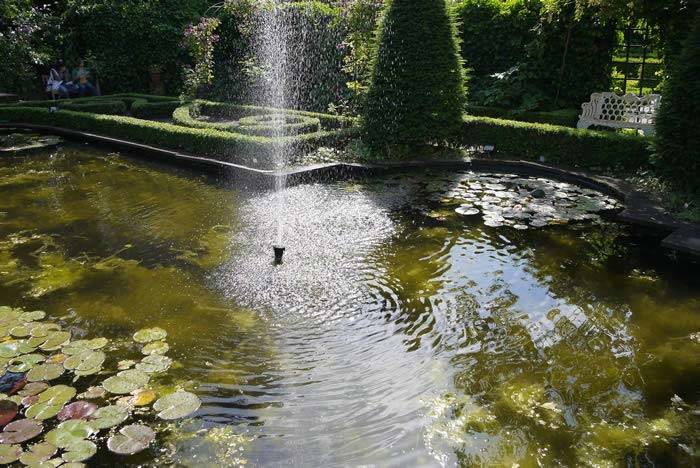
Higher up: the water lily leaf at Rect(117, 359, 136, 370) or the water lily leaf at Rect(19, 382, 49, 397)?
the water lily leaf at Rect(117, 359, 136, 370)

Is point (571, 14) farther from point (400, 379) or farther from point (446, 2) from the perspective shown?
point (400, 379)

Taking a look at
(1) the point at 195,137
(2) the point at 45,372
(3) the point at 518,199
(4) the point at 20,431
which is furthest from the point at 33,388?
(1) the point at 195,137

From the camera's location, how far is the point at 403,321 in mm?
3877

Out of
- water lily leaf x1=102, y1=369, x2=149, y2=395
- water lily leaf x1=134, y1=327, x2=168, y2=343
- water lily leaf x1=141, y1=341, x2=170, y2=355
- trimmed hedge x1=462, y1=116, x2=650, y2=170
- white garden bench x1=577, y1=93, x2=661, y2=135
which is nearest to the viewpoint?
water lily leaf x1=102, y1=369, x2=149, y2=395

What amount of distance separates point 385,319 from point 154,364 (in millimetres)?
1594

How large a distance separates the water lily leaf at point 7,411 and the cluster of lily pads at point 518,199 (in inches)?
173

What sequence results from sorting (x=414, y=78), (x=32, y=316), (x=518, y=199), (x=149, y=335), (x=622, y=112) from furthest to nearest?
(x=622, y=112)
(x=414, y=78)
(x=518, y=199)
(x=32, y=316)
(x=149, y=335)

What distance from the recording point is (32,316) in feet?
12.7

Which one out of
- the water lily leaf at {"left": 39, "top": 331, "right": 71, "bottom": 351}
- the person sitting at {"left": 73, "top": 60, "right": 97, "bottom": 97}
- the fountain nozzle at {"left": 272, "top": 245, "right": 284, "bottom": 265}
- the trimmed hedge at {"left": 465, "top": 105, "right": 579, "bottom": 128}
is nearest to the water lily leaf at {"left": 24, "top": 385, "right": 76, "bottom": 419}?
the water lily leaf at {"left": 39, "top": 331, "right": 71, "bottom": 351}

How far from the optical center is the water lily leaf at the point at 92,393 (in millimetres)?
3006

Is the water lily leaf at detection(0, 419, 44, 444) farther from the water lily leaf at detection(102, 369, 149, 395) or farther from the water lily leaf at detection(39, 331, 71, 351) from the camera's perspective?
the water lily leaf at detection(39, 331, 71, 351)

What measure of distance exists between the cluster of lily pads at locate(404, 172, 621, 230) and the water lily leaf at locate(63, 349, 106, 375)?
3876 mm

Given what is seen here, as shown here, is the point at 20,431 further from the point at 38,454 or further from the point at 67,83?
the point at 67,83

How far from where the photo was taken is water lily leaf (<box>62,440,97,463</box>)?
2562 millimetres
